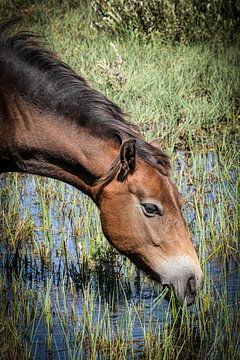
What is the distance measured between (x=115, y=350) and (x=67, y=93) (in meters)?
1.43

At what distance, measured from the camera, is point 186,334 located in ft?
14.1

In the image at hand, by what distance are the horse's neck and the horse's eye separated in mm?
299

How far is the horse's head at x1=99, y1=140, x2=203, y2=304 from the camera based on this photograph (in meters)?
4.08

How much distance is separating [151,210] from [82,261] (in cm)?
124

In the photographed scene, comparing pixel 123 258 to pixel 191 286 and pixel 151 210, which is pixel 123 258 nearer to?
pixel 151 210

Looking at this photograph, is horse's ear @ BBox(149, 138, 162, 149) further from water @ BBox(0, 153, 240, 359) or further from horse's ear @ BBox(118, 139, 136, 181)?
water @ BBox(0, 153, 240, 359)

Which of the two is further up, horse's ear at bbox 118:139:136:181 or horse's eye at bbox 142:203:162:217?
horse's ear at bbox 118:139:136:181

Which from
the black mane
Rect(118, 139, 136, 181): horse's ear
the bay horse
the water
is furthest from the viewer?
the water

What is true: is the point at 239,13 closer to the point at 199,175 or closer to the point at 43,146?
the point at 199,175

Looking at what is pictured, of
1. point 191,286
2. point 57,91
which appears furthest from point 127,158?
point 191,286

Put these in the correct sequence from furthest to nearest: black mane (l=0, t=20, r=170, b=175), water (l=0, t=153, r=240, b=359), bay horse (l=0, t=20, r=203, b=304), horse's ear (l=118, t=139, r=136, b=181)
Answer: water (l=0, t=153, r=240, b=359) → black mane (l=0, t=20, r=170, b=175) → bay horse (l=0, t=20, r=203, b=304) → horse's ear (l=118, t=139, r=136, b=181)

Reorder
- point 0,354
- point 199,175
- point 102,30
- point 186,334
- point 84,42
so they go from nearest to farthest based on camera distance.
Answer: point 0,354 → point 186,334 → point 199,175 → point 84,42 → point 102,30

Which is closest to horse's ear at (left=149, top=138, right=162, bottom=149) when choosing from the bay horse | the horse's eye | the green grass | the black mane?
the bay horse

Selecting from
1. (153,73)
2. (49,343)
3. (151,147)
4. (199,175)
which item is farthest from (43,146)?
(153,73)
